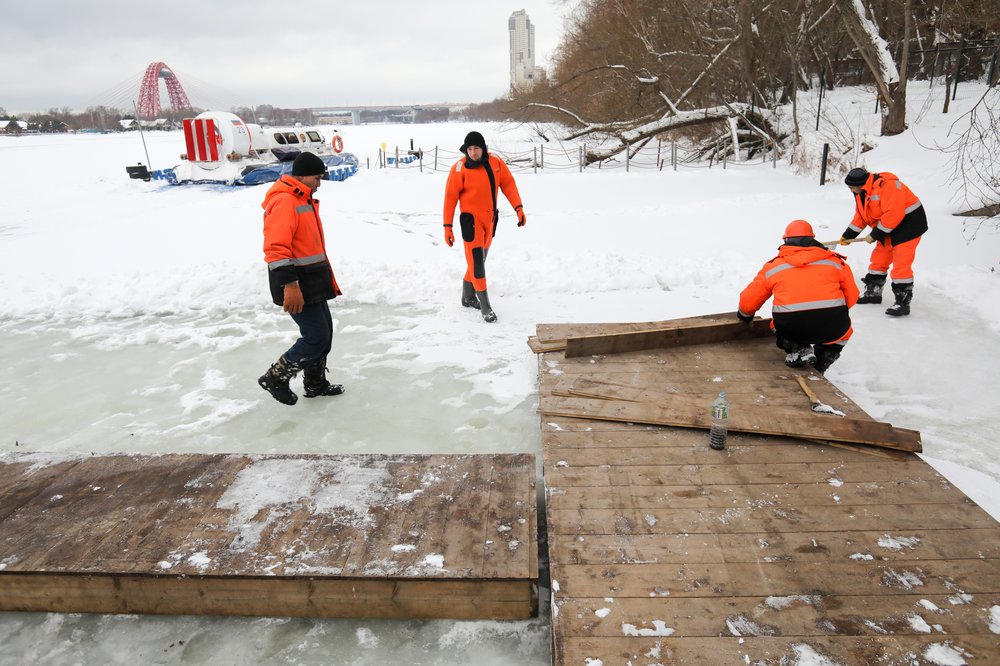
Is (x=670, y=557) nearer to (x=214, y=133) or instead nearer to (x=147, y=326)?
(x=147, y=326)

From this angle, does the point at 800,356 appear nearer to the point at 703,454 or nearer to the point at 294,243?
the point at 703,454

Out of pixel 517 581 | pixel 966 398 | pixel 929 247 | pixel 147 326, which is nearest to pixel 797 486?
pixel 517 581

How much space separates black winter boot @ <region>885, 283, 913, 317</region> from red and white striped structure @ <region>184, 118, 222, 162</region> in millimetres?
19111

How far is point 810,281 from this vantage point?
4.05m

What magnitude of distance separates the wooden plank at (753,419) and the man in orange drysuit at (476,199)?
237 cm

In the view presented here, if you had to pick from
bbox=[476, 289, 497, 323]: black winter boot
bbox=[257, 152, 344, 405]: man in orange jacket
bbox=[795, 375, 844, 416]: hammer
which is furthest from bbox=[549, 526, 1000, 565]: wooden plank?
bbox=[476, 289, 497, 323]: black winter boot

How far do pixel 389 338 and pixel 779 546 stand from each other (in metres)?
4.00

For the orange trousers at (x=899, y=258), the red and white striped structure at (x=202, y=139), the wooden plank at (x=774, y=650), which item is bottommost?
the wooden plank at (x=774, y=650)

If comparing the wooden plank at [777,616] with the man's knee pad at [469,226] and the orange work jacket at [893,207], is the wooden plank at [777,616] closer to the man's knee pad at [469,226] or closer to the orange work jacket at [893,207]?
the man's knee pad at [469,226]

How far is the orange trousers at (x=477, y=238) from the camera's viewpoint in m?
5.77

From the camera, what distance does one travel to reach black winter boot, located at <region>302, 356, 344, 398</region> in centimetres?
444

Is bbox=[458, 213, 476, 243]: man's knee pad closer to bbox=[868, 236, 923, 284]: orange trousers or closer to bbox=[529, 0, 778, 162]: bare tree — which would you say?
bbox=[868, 236, 923, 284]: orange trousers

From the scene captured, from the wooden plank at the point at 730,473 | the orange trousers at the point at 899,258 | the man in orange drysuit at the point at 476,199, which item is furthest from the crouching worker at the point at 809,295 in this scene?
the man in orange drysuit at the point at 476,199

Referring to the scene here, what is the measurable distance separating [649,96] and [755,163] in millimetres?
7353
